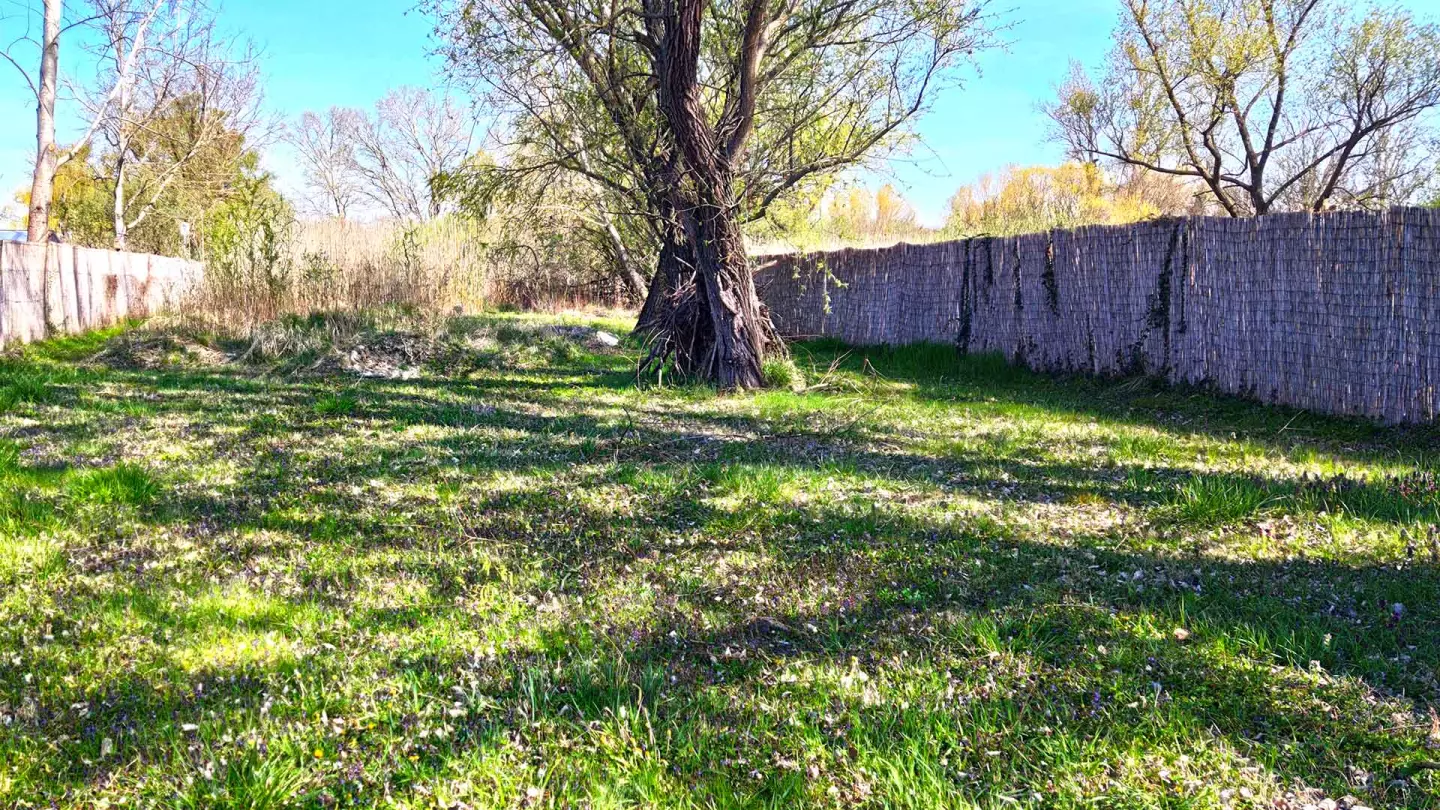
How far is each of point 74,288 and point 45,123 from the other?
536 centimetres

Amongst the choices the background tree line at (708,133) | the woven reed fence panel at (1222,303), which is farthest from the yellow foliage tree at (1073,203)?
the woven reed fence panel at (1222,303)

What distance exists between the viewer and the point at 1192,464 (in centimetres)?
565

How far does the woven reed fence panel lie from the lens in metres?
6.99

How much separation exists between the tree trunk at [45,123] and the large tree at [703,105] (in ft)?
41.0

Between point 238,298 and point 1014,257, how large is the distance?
1351 cm

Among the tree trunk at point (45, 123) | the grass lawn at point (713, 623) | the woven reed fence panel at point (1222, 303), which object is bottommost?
the grass lawn at point (713, 623)

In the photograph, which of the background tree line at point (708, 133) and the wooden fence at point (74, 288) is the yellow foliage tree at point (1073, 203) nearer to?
the background tree line at point (708, 133)

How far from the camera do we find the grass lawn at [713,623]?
2.13 m

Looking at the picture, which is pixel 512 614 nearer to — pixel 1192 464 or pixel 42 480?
pixel 42 480

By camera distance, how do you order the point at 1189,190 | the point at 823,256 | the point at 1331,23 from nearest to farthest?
the point at 823,256
the point at 1331,23
the point at 1189,190

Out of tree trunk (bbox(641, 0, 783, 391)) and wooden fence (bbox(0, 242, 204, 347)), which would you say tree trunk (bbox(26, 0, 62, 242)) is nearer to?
wooden fence (bbox(0, 242, 204, 347))

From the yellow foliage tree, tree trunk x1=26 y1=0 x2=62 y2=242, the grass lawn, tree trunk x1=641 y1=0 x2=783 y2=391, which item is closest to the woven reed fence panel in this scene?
the grass lawn

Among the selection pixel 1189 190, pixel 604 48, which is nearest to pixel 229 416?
pixel 604 48

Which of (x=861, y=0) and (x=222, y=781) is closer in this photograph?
(x=222, y=781)
